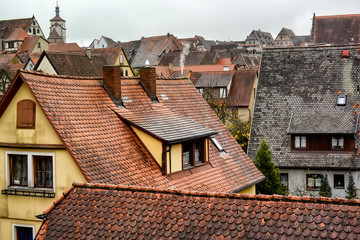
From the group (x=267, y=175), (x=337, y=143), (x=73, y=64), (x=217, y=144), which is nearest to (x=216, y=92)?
(x=73, y=64)

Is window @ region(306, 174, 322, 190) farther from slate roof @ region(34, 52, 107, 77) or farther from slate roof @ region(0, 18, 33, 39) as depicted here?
slate roof @ region(0, 18, 33, 39)

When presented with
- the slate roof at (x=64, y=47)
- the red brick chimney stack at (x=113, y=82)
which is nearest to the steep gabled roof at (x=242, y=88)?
the red brick chimney stack at (x=113, y=82)

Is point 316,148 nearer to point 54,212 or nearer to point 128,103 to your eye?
point 128,103

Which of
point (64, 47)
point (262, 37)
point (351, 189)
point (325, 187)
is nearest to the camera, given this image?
point (351, 189)

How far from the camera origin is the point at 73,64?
53000 mm

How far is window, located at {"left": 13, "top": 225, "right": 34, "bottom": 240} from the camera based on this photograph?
16805mm

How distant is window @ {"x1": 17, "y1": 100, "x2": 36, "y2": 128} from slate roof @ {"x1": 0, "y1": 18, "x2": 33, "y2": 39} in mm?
111464

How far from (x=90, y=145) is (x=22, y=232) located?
10.9 ft

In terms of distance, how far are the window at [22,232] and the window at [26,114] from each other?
3.03 metres

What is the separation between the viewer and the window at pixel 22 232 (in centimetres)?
1680

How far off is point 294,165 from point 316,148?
167 centimetres

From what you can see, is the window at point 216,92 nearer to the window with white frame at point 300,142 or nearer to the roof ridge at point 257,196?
the window with white frame at point 300,142

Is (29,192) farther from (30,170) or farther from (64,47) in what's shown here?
(64,47)

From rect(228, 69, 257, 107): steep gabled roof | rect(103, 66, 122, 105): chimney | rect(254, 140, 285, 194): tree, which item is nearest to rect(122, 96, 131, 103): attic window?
rect(103, 66, 122, 105): chimney
